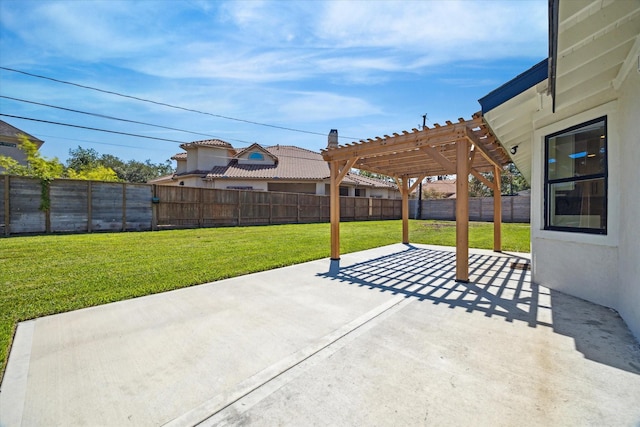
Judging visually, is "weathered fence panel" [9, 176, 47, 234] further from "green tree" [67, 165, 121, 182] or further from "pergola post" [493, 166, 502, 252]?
"pergola post" [493, 166, 502, 252]

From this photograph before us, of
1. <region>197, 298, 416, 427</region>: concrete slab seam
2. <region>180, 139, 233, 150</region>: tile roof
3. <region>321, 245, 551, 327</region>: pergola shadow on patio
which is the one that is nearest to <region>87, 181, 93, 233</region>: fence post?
<region>321, 245, 551, 327</region>: pergola shadow on patio

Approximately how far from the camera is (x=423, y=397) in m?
1.88

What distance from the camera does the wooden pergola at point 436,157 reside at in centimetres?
478

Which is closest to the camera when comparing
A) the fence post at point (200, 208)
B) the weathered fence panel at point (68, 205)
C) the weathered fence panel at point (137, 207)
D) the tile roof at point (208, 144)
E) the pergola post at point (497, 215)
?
the pergola post at point (497, 215)

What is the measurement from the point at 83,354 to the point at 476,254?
8.02 metres

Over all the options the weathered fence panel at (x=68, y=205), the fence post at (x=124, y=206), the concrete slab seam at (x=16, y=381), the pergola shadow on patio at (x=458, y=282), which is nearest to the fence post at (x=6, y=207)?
the weathered fence panel at (x=68, y=205)

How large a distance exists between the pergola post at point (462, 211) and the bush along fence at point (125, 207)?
12073 millimetres

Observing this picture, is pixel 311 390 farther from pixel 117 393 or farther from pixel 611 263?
pixel 611 263

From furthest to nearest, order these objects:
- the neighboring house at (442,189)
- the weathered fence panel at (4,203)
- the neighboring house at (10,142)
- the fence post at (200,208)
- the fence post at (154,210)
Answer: the neighboring house at (442,189) → the neighboring house at (10,142) → the fence post at (200,208) → the fence post at (154,210) → the weathered fence panel at (4,203)

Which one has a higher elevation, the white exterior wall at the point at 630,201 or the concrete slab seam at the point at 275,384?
the white exterior wall at the point at 630,201

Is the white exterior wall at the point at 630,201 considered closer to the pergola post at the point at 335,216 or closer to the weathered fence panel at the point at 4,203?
the pergola post at the point at 335,216

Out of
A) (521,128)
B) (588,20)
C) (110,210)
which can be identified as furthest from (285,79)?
(588,20)

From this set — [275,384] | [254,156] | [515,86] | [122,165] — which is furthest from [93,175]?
[122,165]

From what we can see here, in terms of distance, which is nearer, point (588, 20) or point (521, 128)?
point (588, 20)
